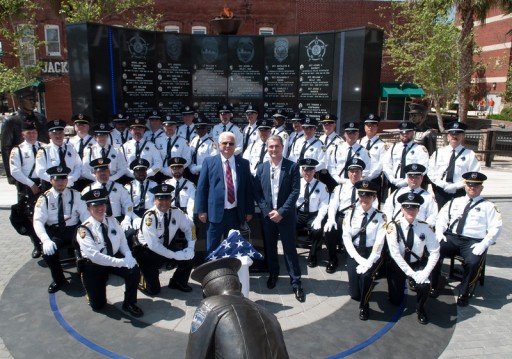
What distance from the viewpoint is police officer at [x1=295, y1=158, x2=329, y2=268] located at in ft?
23.0

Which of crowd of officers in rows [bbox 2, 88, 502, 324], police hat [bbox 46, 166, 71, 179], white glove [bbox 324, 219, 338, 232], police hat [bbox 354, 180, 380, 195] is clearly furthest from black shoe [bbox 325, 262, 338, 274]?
police hat [bbox 46, 166, 71, 179]

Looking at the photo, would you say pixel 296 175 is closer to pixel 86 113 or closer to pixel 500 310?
pixel 500 310

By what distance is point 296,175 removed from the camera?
19.2 feet

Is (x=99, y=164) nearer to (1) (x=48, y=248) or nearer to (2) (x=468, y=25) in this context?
(1) (x=48, y=248)

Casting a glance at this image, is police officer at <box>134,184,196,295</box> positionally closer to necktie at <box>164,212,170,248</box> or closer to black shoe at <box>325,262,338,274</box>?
necktie at <box>164,212,170,248</box>

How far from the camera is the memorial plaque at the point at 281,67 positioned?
32.9ft

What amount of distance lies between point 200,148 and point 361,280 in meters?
4.46

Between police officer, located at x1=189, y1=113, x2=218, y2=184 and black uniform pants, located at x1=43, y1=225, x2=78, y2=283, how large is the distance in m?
2.78

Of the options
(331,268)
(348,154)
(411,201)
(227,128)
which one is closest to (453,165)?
(348,154)

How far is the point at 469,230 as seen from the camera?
609 cm

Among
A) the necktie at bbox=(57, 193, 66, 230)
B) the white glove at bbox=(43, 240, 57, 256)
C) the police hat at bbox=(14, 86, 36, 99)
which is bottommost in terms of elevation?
the white glove at bbox=(43, 240, 57, 256)

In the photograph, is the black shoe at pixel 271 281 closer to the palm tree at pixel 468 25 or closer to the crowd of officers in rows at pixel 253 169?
the crowd of officers in rows at pixel 253 169

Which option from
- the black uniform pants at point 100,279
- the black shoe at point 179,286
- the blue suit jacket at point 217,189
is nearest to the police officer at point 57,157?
the black uniform pants at point 100,279

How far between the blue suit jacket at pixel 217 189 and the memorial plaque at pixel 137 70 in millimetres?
4523
